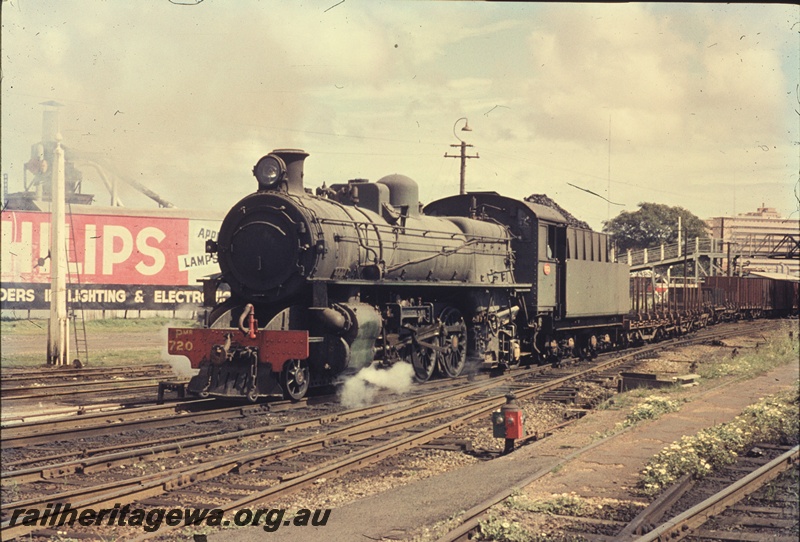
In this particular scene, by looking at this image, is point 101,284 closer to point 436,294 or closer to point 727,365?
point 436,294

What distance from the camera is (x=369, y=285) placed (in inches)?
545

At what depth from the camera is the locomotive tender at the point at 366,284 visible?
41.1ft

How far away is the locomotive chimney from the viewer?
13289 millimetres

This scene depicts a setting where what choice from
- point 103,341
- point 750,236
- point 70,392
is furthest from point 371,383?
point 750,236

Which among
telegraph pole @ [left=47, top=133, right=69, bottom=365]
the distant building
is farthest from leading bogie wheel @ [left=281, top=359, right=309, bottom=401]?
the distant building

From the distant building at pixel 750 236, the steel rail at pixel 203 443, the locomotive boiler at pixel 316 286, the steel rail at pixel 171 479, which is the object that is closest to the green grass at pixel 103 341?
the locomotive boiler at pixel 316 286

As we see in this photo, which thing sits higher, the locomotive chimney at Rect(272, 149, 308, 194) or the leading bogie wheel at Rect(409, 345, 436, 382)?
the locomotive chimney at Rect(272, 149, 308, 194)

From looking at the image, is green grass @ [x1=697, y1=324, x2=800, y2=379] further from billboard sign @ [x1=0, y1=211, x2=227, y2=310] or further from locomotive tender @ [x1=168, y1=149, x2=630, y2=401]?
billboard sign @ [x1=0, y1=211, x2=227, y2=310]

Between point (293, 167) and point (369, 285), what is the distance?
7.78ft

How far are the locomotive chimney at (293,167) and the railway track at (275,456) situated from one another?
382 cm

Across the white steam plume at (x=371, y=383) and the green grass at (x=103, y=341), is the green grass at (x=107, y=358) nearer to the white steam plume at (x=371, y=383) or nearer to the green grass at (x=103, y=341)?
the green grass at (x=103, y=341)

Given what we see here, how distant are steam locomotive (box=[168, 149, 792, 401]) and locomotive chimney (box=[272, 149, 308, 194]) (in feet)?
0.07

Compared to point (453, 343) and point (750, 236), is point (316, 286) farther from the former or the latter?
point (750, 236)

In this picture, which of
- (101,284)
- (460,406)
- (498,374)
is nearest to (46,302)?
(101,284)
